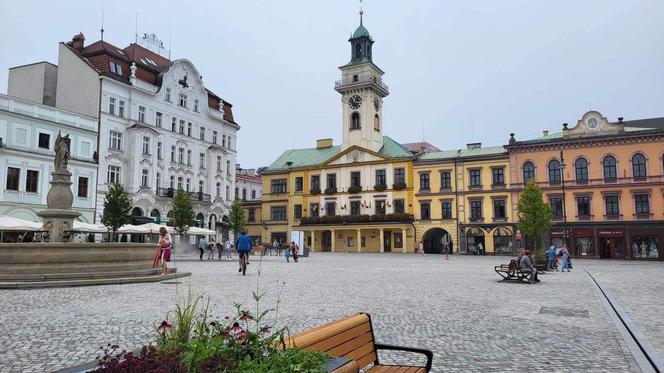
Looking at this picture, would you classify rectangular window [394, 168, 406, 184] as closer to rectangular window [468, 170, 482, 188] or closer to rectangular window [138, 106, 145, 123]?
rectangular window [468, 170, 482, 188]

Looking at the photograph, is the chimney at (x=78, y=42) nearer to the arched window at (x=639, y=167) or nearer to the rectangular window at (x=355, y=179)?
the rectangular window at (x=355, y=179)

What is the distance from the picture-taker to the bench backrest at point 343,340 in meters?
3.62

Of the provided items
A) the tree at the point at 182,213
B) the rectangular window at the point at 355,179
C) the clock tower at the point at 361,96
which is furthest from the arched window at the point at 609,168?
the tree at the point at 182,213

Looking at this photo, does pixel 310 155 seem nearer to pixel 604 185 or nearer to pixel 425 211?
pixel 425 211

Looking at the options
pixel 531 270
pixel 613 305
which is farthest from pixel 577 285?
pixel 613 305

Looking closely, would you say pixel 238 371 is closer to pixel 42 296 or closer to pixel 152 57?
pixel 42 296

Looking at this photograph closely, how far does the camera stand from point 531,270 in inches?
706

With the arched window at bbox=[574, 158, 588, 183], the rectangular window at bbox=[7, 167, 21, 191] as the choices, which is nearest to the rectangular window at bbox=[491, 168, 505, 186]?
the arched window at bbox=[574, 158, 588, 183]

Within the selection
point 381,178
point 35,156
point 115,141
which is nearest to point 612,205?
point 381,178

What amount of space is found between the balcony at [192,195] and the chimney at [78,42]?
50.3ft

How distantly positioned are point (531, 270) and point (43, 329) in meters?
15.2

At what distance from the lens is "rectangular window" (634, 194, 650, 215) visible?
4553 centimetres

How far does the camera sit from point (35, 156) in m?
38.1

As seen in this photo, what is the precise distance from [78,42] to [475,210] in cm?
4272
